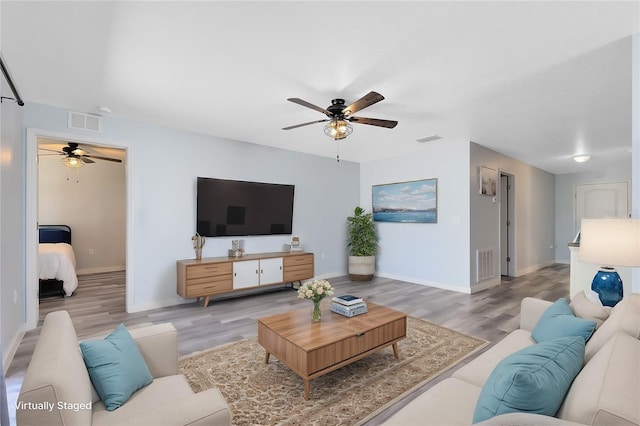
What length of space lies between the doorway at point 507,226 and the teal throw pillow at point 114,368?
6.93 meters

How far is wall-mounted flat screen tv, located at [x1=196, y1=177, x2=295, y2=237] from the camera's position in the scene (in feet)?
14.9

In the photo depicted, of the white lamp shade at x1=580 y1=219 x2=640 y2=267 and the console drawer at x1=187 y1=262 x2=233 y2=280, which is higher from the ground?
the white lamp shade at x1=580 y1=219 x2=640 y2=267

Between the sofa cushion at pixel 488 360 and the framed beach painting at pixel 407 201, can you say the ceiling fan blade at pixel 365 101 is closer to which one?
the sofa cushion at pixel 488 360

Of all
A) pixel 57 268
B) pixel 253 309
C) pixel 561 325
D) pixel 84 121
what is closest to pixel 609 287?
pixel 561 325

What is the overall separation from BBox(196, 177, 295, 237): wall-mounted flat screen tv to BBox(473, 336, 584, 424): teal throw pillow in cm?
417

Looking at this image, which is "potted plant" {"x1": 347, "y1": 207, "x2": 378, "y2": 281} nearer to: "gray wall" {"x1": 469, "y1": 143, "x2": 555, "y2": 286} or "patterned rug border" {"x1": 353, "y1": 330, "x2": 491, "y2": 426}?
"gray wall" {"x1": 469, "y1": 143, "x2": 555, "y2": 286}

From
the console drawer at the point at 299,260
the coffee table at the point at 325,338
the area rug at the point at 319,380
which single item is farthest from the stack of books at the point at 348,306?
the console drawer at the point at 299,260

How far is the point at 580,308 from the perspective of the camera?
1.94 meters

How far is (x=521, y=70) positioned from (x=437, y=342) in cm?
257

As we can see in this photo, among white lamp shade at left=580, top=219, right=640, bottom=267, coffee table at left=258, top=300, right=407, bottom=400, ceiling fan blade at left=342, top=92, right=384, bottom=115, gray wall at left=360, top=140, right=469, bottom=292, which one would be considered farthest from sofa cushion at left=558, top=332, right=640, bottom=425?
gray wall at left=360, top=140, right=469, bottom=292

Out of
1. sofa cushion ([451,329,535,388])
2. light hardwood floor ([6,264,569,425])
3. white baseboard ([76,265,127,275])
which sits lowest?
light hardwood floor ([6,264,569,425])

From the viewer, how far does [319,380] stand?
232cm

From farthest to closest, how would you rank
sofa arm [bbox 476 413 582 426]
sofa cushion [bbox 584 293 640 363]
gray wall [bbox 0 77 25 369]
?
gray wall [bbox 0 77 25 369]
sofa cushion [bbox 584 293 640 363]
sofa arm [bbox 476 413 582 426]

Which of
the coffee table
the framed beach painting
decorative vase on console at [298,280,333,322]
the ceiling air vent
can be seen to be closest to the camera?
the coffee table
